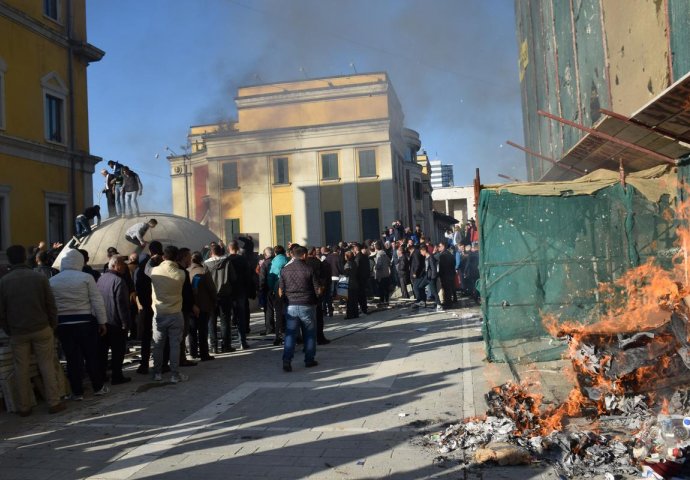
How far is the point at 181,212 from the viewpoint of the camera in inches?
1711

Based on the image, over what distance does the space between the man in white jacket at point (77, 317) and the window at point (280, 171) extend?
2995cm

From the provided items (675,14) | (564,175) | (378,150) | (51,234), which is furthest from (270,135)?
(675,14)

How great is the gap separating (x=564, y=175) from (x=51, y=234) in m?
17.3

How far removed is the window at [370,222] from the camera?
36188mm

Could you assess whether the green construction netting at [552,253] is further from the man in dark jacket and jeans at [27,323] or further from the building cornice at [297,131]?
the building cornice at [297,131]

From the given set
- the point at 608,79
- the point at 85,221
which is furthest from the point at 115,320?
the point at 608,79

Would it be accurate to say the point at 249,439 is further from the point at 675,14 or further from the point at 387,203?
the point at 387,203

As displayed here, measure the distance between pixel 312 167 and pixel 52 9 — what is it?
18088 mm

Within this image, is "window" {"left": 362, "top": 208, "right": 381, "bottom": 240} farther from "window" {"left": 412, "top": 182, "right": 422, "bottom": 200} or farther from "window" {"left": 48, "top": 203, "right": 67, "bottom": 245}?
"window" {"left": 48, "top": 203, "right": 67, "bottom": 245}

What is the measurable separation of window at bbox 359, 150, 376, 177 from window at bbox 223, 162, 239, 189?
8.07 m

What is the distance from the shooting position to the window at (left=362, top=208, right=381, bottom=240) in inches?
1425

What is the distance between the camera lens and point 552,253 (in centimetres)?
789

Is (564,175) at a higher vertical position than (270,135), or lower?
lower

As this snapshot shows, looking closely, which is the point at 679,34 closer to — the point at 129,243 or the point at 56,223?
the point at 129,243
